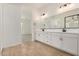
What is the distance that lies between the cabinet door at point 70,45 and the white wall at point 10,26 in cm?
124

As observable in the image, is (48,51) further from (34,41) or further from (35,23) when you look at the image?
(35,23)

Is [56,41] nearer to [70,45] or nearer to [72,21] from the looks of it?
[70,45]

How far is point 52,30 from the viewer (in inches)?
137

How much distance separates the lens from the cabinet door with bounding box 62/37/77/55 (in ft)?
10.7

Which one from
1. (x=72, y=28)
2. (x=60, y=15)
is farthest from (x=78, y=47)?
(x=60, y=15)

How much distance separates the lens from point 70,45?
11.1ft

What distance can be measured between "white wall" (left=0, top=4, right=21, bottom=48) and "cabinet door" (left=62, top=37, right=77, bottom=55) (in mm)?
1239

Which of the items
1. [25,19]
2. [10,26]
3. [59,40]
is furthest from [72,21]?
[10,26]

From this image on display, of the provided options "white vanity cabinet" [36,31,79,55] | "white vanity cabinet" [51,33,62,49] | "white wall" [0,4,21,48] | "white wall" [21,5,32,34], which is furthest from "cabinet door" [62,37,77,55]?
"white wall" [0,4,21,48]

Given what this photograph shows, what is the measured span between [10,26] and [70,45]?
1.67m

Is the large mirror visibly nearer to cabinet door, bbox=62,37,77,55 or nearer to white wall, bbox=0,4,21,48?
cabinet door, bbox=62,37,77,55

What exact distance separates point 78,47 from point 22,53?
4.72 ft

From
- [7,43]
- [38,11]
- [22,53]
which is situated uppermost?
[38,11]

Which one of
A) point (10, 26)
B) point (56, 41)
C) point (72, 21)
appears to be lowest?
point (56, 41)
